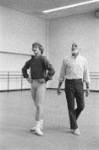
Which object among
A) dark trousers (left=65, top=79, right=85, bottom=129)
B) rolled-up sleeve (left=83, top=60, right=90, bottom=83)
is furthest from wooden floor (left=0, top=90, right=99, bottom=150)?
rolled-up sleeve (left=83, top=60, right=90, bottom=83)

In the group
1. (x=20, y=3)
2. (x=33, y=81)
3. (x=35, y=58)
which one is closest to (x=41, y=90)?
(x=33, y=81)

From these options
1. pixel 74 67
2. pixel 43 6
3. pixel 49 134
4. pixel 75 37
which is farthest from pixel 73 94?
pixel 75 37

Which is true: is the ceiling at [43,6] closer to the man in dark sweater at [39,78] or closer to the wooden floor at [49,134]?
the wooden floor at [49,134]

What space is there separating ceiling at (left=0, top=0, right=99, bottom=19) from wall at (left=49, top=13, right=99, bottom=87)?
55 cm

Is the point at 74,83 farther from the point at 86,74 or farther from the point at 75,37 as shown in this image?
the point at 75,37

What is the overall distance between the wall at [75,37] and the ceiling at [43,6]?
21.6 inches

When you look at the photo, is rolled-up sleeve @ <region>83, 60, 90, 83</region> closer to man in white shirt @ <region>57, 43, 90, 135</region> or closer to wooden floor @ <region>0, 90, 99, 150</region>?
man in white shirt @ <region>57, 43, 90, 135</region>

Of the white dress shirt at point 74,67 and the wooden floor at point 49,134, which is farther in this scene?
the white dress shirt at point 74,67

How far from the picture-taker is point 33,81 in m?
3.79

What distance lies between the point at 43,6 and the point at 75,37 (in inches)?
125

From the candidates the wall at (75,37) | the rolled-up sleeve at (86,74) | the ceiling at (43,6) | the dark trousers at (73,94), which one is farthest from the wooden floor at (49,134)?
the wall at (75,37)

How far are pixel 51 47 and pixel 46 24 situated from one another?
1.51 meters

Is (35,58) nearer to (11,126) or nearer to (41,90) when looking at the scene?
(41,90)

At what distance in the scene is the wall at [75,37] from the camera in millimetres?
13047
